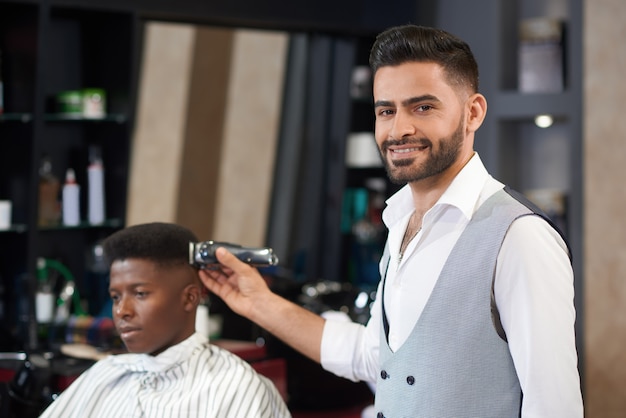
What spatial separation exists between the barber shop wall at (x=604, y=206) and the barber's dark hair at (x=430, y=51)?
2569mm

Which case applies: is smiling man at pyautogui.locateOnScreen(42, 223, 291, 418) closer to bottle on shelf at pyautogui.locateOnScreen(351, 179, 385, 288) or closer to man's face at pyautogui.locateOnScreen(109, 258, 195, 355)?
man's face at pyautogui.locateOnScreen(109, 258, 195, 355)

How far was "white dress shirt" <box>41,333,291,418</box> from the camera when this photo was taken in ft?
7.00

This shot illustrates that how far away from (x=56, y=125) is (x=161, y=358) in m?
1.72

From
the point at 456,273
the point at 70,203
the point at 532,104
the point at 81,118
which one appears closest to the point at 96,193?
the point at 70,203

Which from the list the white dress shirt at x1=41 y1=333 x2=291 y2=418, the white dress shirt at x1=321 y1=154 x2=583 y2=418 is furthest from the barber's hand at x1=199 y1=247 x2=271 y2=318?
the white dress shirt at x1=321 y1=154 x2=583 y2=418

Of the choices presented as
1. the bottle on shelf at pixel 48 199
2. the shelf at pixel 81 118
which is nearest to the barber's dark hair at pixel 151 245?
the bottle on shelf at pixel 48 199

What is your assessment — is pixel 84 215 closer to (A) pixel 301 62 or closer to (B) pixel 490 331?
(A) pixel 301 62

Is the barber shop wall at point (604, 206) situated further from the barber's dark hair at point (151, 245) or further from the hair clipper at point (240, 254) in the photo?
the barber's dark hair at point (151, 245)

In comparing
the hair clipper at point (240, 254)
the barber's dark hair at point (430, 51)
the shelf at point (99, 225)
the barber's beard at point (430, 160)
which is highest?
the barber's dark hair at point (430, 51)

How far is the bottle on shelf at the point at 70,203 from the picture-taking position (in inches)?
138

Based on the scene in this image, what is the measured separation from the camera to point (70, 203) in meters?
3.51

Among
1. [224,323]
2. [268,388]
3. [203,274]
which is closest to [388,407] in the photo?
[268,388]

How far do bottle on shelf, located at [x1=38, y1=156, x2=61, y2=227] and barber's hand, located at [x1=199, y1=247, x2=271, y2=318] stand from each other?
4.54 feet

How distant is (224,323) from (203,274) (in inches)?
44.5
